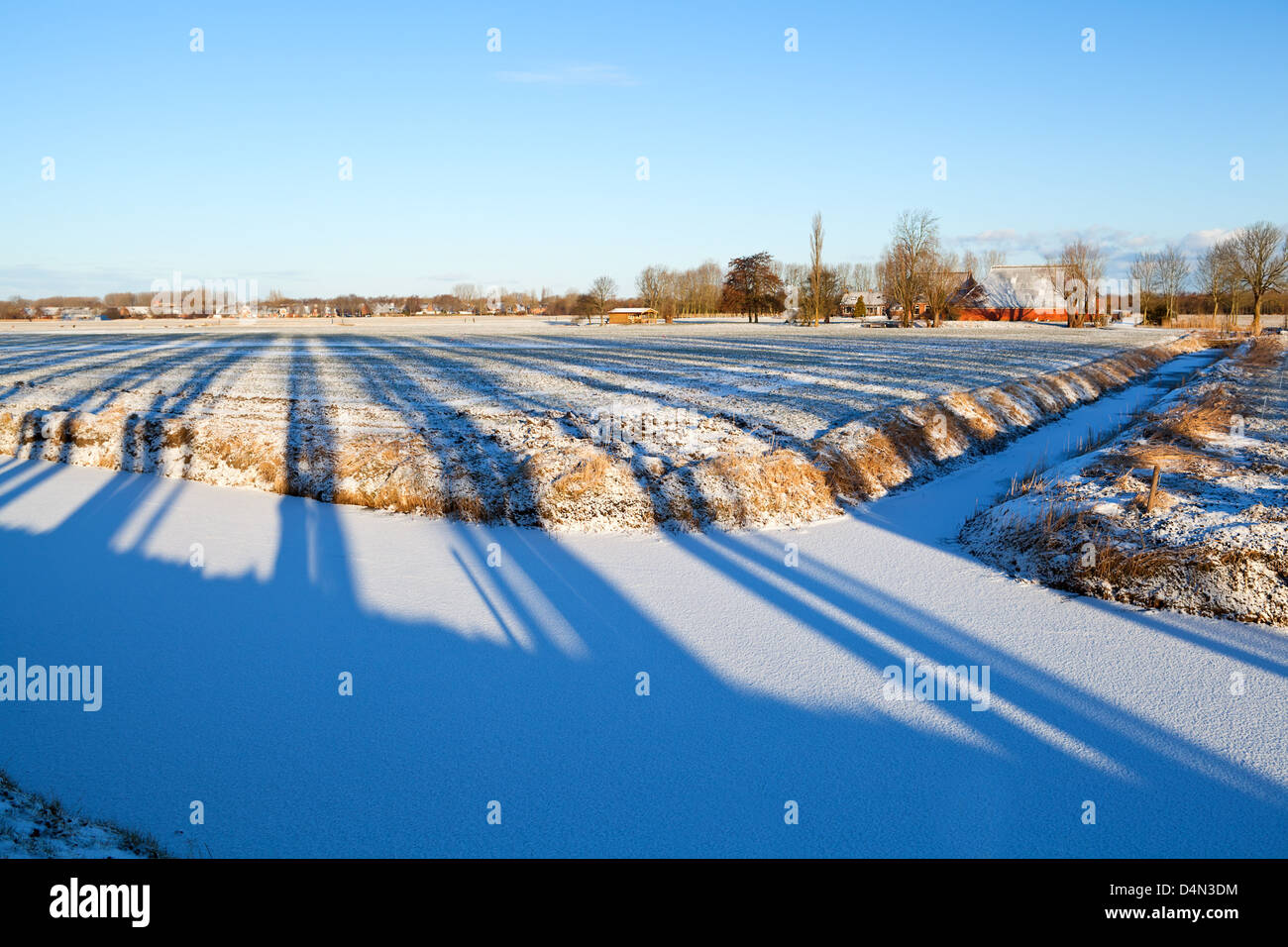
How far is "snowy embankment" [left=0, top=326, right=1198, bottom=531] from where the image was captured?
41.5 ft

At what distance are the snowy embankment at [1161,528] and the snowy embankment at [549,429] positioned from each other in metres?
3.10

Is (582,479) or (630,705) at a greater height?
(582,479)

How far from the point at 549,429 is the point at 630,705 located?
9524 mm

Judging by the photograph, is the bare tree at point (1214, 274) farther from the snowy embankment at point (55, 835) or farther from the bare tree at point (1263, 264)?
the snowy embankment at point (55, 835)

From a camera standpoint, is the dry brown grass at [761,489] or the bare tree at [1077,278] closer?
the dry brown grass at [761,489]

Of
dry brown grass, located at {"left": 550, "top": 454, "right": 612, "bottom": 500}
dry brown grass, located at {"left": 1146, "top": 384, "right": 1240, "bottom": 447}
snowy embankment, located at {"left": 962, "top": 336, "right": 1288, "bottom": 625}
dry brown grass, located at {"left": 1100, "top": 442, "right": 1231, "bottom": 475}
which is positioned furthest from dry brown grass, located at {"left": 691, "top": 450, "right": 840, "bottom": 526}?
dry brown grass, located at {"left": 1146, "top": 384, "right": 1240, "bottom": 447}

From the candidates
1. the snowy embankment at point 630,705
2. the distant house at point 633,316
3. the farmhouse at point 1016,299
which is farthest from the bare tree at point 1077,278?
the snowy embankment at point 630,705

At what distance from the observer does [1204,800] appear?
5133 mm

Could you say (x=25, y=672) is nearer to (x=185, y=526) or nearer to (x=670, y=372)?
(x=185, y=526)

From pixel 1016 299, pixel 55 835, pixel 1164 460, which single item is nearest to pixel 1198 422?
pixel 1164 460

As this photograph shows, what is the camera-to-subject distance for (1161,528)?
9.52 m

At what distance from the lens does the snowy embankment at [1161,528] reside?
8391 mm

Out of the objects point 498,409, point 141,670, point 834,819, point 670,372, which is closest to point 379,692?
point 141,670

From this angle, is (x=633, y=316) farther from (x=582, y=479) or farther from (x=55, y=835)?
(x=55, y=835)
